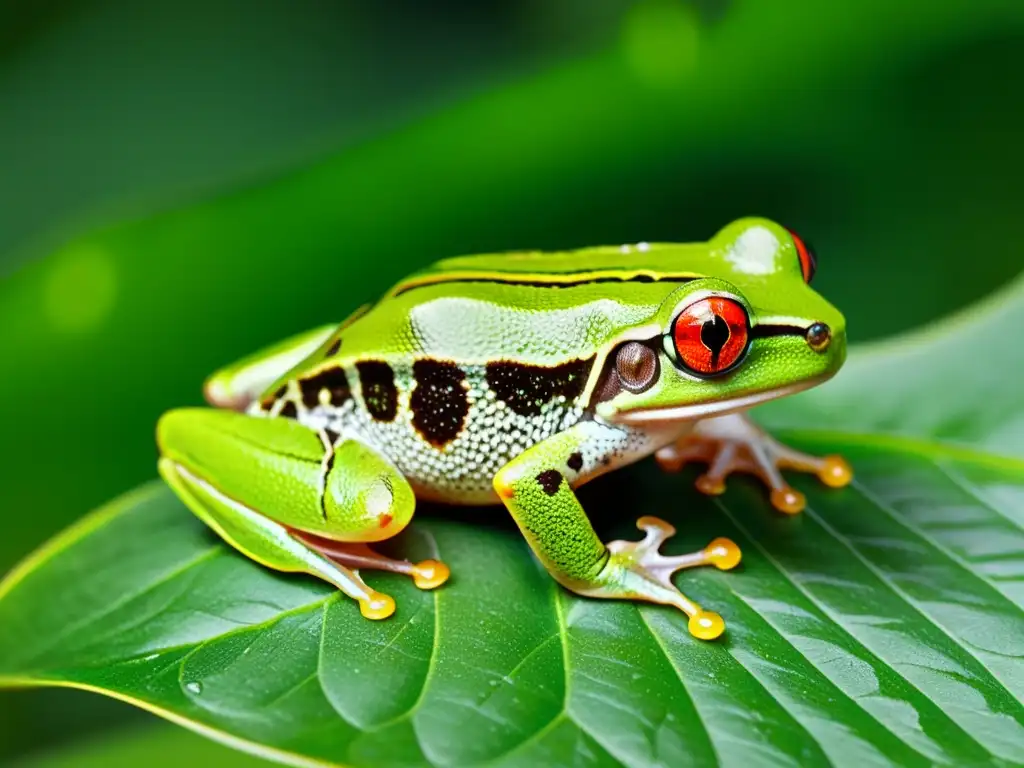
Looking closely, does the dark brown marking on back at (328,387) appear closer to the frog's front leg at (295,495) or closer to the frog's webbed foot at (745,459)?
the frog's front leg at (295,495)

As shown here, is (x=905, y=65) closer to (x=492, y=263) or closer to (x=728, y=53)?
(x=728, y=53)

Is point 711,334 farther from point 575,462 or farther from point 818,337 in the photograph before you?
point 575,462

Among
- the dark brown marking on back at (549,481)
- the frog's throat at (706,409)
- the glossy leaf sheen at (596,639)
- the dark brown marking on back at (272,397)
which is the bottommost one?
the glossy leaf sheen at (596,639)

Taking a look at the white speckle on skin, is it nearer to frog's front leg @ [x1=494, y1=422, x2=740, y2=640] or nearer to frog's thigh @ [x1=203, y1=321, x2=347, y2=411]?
frog's front leg @ [x1=494, y1=422, x2=740, y2=640]

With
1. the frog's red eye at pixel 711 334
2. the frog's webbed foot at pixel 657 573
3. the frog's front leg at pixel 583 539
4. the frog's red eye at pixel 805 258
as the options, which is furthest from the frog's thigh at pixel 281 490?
the frog's red eye at pixel 805 258

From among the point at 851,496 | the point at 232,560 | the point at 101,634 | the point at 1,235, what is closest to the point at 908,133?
the point at 851,496

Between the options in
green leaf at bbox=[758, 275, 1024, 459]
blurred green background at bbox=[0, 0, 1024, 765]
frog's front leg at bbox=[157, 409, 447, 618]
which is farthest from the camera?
blurred green background at bbox=[0, 0, 1024, 765]

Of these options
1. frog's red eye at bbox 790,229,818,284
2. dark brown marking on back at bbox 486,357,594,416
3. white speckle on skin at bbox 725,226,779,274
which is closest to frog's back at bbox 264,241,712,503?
dark brown marking on back at bbox 486,357,594,416
